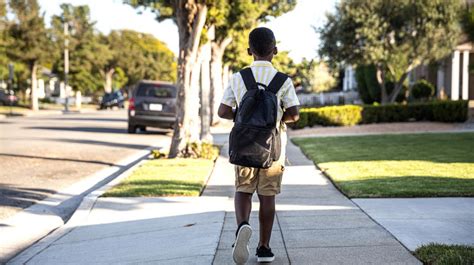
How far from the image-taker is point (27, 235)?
7121mm

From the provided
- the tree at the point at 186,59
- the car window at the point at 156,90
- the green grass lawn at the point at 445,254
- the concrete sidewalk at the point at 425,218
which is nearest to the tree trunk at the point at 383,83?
the car window at the point at 156,90

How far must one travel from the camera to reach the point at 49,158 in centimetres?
1453

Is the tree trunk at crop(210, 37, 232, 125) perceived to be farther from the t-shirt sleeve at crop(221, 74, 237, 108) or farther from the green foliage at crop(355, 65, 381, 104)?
the t-shirt sleeve at crop(221, 74, 237, 108)

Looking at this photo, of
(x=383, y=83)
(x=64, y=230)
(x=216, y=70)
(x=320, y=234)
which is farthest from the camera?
(x=383, y=83)

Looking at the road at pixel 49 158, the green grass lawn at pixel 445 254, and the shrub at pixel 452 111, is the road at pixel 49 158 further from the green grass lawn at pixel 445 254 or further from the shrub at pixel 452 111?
the shrub at pixel 452 111

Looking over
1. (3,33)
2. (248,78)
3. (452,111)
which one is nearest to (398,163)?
(248,78)

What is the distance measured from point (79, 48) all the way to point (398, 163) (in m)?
56.6

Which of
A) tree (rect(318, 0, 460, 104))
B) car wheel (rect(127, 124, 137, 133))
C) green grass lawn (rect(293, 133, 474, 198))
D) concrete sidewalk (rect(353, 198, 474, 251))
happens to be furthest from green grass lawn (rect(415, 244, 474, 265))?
tree (rect(318, 0, 460, 104))

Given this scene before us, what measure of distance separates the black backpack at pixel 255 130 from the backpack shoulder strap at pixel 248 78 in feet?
0.28

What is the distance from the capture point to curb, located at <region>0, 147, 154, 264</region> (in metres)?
6.45

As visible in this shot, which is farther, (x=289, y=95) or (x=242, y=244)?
(x=289, y=95)

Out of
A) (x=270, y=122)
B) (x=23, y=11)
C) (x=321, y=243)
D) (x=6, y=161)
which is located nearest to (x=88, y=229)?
(x=321, y=243)

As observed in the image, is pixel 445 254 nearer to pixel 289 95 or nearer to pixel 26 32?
pixel 289 95

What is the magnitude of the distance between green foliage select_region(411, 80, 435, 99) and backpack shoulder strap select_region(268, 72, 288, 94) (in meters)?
28.6
